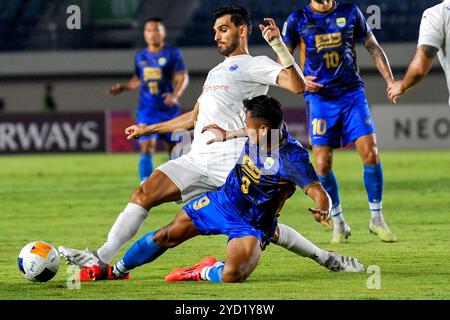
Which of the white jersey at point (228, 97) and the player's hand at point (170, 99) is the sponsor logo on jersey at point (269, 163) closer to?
the white jersey at point (228, 97)

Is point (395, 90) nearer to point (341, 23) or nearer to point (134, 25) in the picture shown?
point (341, 23)

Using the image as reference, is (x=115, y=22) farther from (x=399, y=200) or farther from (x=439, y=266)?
(x=439, y=266)

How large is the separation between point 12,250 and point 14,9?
22043 mm

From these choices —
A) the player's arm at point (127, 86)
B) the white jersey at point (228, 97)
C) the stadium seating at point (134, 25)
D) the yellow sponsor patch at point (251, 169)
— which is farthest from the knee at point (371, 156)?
the stadium seating at point (134, 25)

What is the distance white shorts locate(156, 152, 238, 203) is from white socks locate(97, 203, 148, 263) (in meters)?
0.35

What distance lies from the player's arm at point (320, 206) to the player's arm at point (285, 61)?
2.68ft

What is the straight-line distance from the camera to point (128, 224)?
24.2ft

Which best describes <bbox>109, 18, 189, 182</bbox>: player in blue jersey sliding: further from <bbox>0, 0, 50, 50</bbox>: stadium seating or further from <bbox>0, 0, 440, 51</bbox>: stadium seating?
<bbox>0, 0, 50, 50</bbox>: stadium seating

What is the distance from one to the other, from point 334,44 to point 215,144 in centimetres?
239

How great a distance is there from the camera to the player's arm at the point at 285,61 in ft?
22.7

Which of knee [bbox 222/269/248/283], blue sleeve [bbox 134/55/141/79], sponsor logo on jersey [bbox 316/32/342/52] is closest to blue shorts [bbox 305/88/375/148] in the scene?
sponsor logo on jersey [bbox 316/32/342/52]

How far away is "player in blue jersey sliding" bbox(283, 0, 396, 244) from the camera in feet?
31.7

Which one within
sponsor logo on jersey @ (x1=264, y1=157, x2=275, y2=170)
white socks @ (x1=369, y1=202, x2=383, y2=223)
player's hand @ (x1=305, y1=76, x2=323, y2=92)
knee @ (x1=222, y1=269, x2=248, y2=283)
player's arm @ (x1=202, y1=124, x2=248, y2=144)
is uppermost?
player's hand @ (x1=305, y1=76, x2=323, y2=92)

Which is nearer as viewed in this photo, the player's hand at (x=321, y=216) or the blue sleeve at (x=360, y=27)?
the player's hand at (x=321, y=216)
